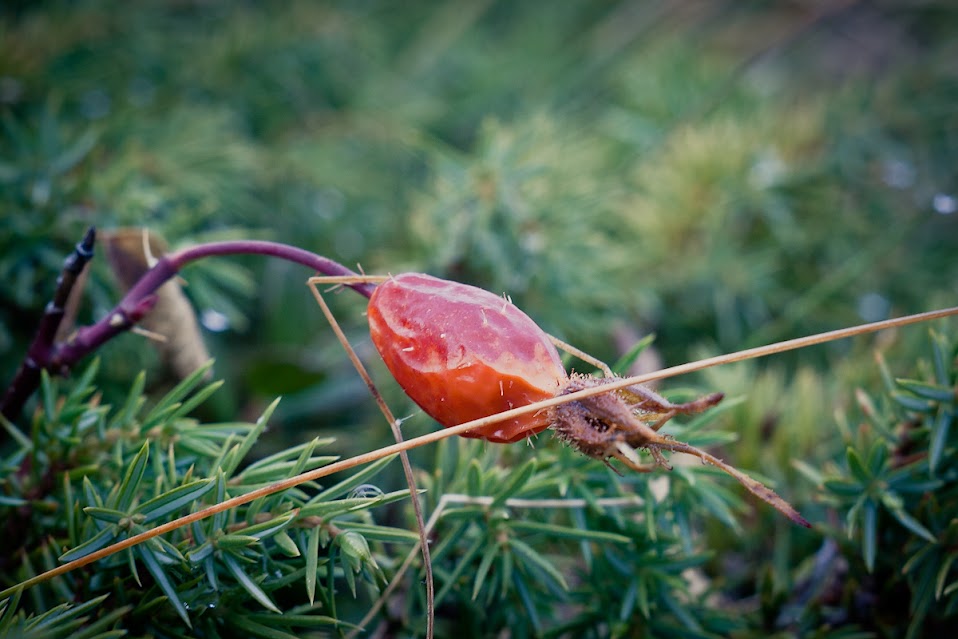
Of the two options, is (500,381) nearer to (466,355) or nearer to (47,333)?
(466,355)

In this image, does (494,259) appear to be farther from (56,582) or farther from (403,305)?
(56,582)

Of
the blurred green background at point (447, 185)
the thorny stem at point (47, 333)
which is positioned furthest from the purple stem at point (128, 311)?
the blurred green background at point (447, 185)

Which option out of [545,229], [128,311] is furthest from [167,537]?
[545,229]

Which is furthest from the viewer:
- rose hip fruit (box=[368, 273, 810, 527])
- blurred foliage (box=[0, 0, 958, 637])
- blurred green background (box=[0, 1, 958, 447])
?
blurred green background (box=[0, 1, 958, 447])

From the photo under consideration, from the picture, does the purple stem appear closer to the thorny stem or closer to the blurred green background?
the thorny stem

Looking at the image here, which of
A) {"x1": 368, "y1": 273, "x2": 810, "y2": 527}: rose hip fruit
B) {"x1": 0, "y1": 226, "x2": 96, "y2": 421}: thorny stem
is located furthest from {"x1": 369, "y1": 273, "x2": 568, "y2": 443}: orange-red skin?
{"x1": 0, "y1": 226, "x2": 96, "y2": 421}: thorny stem

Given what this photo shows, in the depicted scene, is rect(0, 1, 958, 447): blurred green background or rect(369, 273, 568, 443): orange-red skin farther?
rect(0, 1, 958, 447): blurred green background

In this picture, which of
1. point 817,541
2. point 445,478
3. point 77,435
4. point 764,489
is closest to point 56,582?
point 77,435
